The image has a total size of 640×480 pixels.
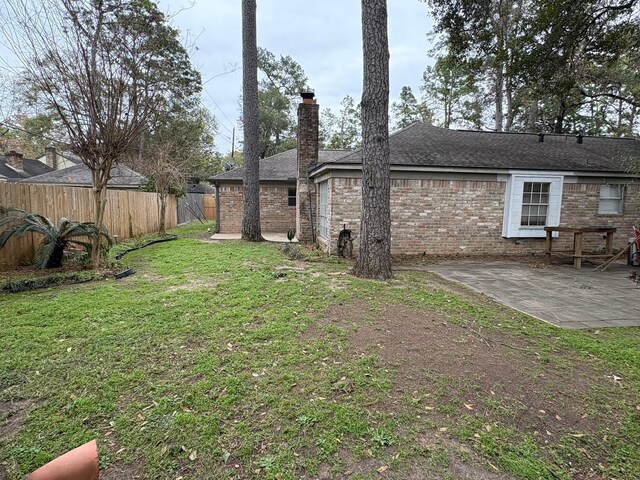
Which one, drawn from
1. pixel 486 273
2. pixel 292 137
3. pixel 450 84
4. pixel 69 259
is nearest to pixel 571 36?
pixel 486 273

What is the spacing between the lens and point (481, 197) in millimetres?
9016

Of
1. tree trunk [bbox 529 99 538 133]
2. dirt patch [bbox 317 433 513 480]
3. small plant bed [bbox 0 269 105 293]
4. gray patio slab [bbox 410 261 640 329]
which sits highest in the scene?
tree trunk [bbox 529 99 538 133]

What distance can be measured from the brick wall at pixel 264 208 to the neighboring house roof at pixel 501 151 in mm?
6030

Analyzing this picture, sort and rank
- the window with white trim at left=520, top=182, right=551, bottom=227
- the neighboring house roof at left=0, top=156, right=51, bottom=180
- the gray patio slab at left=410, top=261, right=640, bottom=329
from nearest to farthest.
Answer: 1. the gray patio slab at left=410, top=261, right=640, bottom=329
2. the window with white trim at left=520, top=182, right=551, bottom=227
3. the neighboring house roof at left=0, top=156, right=51, bottom=180

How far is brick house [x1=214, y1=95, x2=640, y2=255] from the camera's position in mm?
8602

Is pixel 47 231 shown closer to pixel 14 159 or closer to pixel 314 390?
pixel 314 390

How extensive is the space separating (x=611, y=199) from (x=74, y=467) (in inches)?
499

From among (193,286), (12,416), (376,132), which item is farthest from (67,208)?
(376,132)

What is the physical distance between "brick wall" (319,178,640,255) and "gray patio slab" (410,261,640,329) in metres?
0.97

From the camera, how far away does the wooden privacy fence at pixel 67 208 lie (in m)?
6.44

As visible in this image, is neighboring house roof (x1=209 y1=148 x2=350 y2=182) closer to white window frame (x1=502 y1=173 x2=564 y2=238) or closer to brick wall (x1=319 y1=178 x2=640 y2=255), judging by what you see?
brick wall (x1=319 y1=178 x2=640 y2=255)

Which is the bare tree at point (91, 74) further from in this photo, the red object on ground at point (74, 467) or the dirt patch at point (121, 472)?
the red object on ground at point (74, 467)

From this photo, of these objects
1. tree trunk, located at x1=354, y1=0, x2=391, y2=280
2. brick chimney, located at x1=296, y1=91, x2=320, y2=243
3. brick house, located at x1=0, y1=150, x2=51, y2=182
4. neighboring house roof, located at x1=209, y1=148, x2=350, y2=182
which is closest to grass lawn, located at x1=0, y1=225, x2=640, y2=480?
tree trunk, located at x1=354, y1=0, x2=391, y2=280

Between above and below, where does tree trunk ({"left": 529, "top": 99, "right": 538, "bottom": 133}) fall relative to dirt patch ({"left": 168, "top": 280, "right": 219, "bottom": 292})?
above
